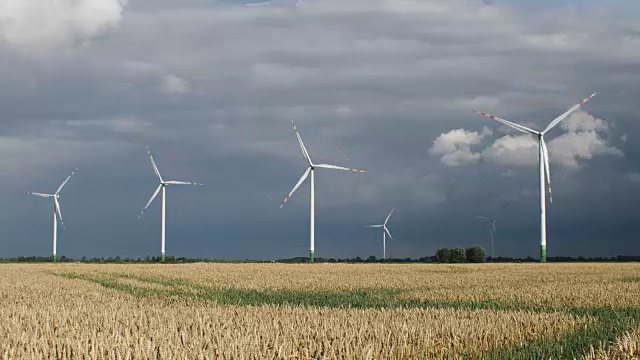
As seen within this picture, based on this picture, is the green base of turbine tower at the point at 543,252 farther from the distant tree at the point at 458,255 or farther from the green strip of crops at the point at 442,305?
the distant tree at the point at 458,255

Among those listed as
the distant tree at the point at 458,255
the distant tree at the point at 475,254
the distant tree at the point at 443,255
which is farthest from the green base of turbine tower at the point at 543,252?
the distant tree at the point at 443,255

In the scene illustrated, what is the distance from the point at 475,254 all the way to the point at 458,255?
321 centimetres

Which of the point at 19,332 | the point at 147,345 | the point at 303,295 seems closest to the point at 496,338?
the point at 147,345

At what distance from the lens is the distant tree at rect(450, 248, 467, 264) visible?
147 meters

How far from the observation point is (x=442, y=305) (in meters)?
29.6

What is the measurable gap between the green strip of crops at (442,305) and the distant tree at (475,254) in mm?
103942

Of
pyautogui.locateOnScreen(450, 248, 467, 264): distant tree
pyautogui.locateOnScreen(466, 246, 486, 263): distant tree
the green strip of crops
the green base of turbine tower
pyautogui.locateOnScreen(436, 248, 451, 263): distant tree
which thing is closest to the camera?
the green strip of crops

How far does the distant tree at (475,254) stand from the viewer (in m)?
148

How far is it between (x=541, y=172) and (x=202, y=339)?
7072 cm

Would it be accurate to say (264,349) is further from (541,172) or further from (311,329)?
(541,172)

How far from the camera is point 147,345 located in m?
13.1

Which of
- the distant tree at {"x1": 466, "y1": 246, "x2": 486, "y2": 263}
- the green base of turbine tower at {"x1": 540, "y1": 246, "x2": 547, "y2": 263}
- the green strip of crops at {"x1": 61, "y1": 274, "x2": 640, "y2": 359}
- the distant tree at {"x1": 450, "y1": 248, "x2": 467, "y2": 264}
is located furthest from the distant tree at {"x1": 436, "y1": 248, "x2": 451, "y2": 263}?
the green strip of crops at {"x1": 61, "y1": 274, "x2": 640, "y2": 359}

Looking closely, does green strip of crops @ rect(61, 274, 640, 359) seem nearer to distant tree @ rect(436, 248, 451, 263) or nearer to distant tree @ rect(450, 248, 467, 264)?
distant tree @ rect(450, 248, 467, 264)

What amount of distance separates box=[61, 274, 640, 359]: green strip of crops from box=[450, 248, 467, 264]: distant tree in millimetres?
102262
